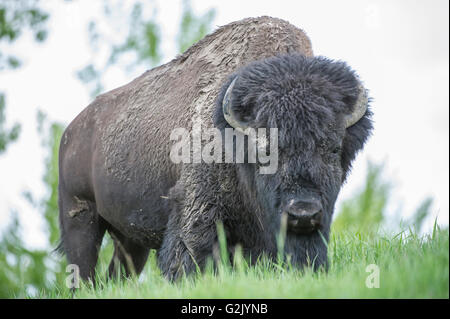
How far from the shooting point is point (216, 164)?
16.3 feet

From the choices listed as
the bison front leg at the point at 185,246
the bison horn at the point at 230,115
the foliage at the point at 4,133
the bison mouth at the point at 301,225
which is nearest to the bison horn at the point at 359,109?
the bison horn at the point at 230,115

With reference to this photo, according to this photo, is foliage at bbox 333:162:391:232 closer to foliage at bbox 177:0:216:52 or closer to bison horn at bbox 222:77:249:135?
foliage at bbox 177:0:216:52

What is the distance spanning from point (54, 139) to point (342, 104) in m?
19.9

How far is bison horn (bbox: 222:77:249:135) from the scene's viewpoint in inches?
180

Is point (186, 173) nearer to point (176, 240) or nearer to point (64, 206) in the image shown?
point (176, 240)

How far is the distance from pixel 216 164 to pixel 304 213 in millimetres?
1227

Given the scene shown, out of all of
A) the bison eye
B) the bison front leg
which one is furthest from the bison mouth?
the bison front leg

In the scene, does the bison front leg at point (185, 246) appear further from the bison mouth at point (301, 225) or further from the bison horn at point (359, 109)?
the bison horn at point (359, 109)

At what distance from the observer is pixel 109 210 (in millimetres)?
6270

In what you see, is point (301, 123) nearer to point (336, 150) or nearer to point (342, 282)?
point (336, 150)

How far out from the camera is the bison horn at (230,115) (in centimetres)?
457

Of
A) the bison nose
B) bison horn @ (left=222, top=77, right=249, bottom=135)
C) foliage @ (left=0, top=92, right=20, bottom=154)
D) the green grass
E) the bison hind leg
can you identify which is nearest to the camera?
the green grass

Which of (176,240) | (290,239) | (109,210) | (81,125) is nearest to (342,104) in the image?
(290,239)

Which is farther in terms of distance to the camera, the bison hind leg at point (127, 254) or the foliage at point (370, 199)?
the foliage at point (370, 199)
